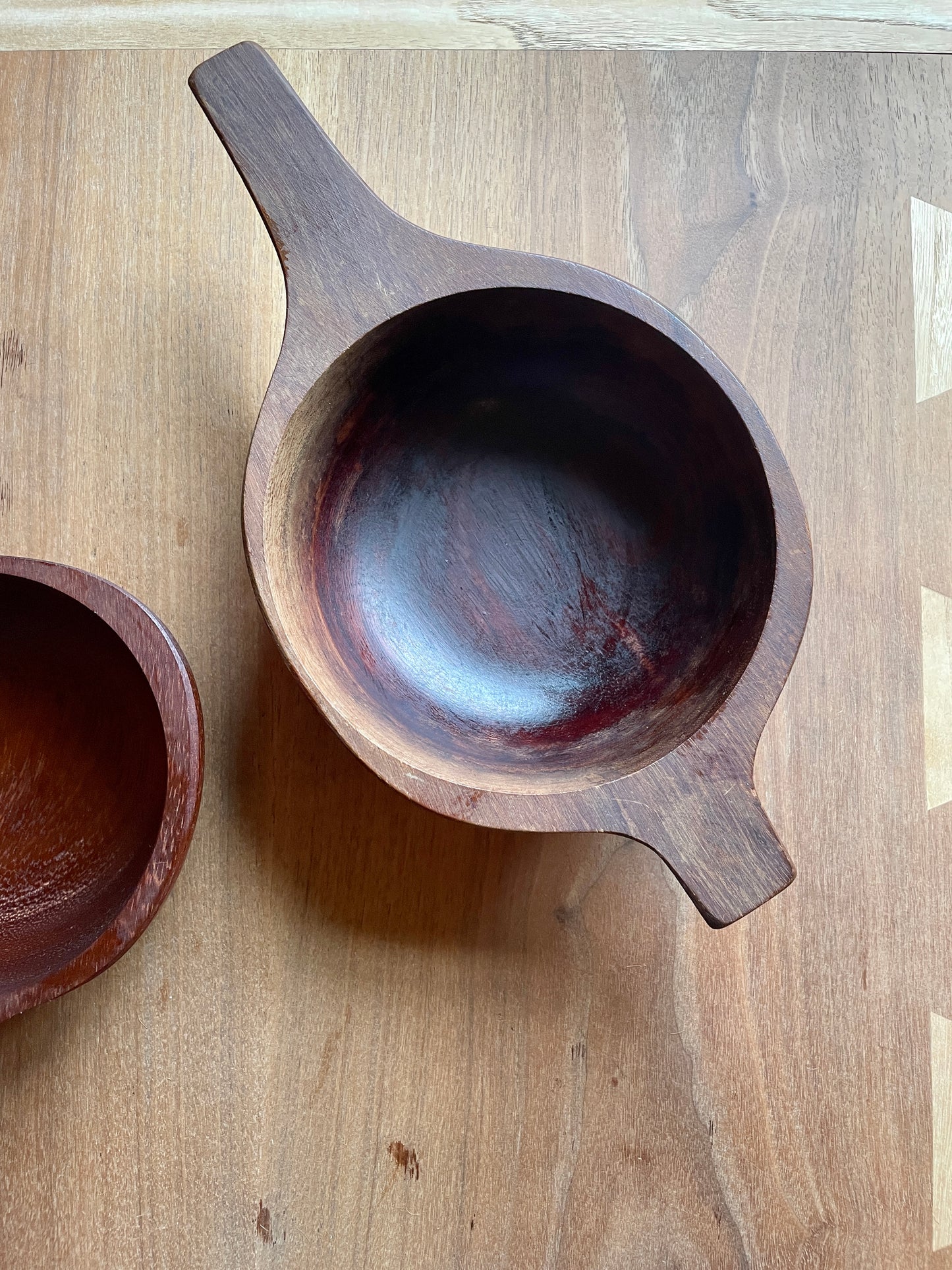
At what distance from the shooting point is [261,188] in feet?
1.77

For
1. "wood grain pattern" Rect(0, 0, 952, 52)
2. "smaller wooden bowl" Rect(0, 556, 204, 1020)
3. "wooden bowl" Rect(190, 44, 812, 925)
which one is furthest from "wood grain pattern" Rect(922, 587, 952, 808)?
"smaller wooden bowl" Rect(0, 556, 204, 1020)

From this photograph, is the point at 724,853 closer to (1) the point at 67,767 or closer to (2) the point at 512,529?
(2) the point at 512,529

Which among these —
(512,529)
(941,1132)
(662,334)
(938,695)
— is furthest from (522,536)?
(941,1132)

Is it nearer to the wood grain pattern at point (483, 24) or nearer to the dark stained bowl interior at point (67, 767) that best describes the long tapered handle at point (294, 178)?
the wood grain pattern at point (483, 24)

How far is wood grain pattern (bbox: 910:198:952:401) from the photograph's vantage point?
2.10ft

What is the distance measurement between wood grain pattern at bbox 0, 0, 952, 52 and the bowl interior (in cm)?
24

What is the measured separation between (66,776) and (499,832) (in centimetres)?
30

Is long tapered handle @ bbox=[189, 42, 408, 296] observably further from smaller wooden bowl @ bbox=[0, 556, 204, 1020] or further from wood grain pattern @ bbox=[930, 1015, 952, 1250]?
wood grain pattern @ bbox=[930, 1015, 952, 1250]

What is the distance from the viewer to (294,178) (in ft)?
1.77

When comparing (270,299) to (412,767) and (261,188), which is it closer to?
(261,188)

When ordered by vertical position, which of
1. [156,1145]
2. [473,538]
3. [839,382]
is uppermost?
[839,382]

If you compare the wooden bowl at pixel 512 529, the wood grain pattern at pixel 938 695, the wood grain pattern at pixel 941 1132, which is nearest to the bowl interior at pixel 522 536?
the wooden bowl at pixel 512 529

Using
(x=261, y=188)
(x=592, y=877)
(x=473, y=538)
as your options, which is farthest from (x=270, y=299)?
(x=592, y=877)

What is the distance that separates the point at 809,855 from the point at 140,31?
743mm
